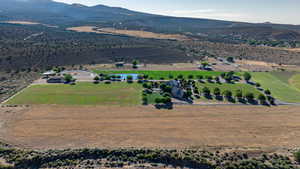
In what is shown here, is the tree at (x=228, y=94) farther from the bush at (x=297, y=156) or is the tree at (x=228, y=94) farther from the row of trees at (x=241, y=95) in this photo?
the bush at (x=297, y=156)

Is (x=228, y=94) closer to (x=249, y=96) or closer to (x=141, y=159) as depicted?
(x=249, y=96)

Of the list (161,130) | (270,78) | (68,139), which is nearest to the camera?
(68,139)

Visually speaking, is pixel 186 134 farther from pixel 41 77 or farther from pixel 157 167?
pixel 41 77

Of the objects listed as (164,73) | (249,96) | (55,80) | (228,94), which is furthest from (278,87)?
(55,80)

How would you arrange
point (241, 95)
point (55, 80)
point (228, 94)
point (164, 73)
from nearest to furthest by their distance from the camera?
point (241, 95), point (228, 94), point (55, 80), point (164, 73)

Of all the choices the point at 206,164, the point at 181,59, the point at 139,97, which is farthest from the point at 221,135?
the point at 181,59

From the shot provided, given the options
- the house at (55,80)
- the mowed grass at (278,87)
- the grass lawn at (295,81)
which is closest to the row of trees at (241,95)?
the mowed grass at (278,87)
